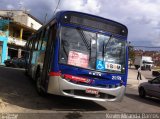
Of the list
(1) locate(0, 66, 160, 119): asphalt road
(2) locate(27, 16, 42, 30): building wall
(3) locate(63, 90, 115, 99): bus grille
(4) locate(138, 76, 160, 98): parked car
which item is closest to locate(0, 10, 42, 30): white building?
(2) locate(27, 16, 42, 30): building wall

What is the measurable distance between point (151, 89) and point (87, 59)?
22.1ft

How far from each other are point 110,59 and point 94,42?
2.59 ft

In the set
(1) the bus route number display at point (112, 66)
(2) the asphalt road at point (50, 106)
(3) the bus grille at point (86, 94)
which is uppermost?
(1) the bus route number display at point (112, 66)

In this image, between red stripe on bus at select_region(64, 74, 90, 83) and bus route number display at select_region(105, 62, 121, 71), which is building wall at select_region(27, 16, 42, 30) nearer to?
bus route number display at select_region(105, 62, 121, 71)

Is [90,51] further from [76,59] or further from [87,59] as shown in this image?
[76,59]

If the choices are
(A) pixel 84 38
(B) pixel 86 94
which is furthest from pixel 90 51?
(B) pixel 86 94

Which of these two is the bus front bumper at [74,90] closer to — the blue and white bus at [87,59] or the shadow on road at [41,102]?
the blue and white bus at [87,59]

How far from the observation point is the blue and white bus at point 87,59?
9.95 meters

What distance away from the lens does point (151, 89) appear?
1583cm

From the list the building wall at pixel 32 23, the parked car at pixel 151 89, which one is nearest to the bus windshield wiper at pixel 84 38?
the parked car at pixel 151 89

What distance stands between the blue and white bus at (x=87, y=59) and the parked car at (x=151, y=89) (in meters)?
5.13

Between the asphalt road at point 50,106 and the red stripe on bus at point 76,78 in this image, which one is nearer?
the asphalt road at point 50,106

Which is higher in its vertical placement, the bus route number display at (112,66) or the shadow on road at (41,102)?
the bus route number display at (112,66)

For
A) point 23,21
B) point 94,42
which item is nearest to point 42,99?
point 94,42
